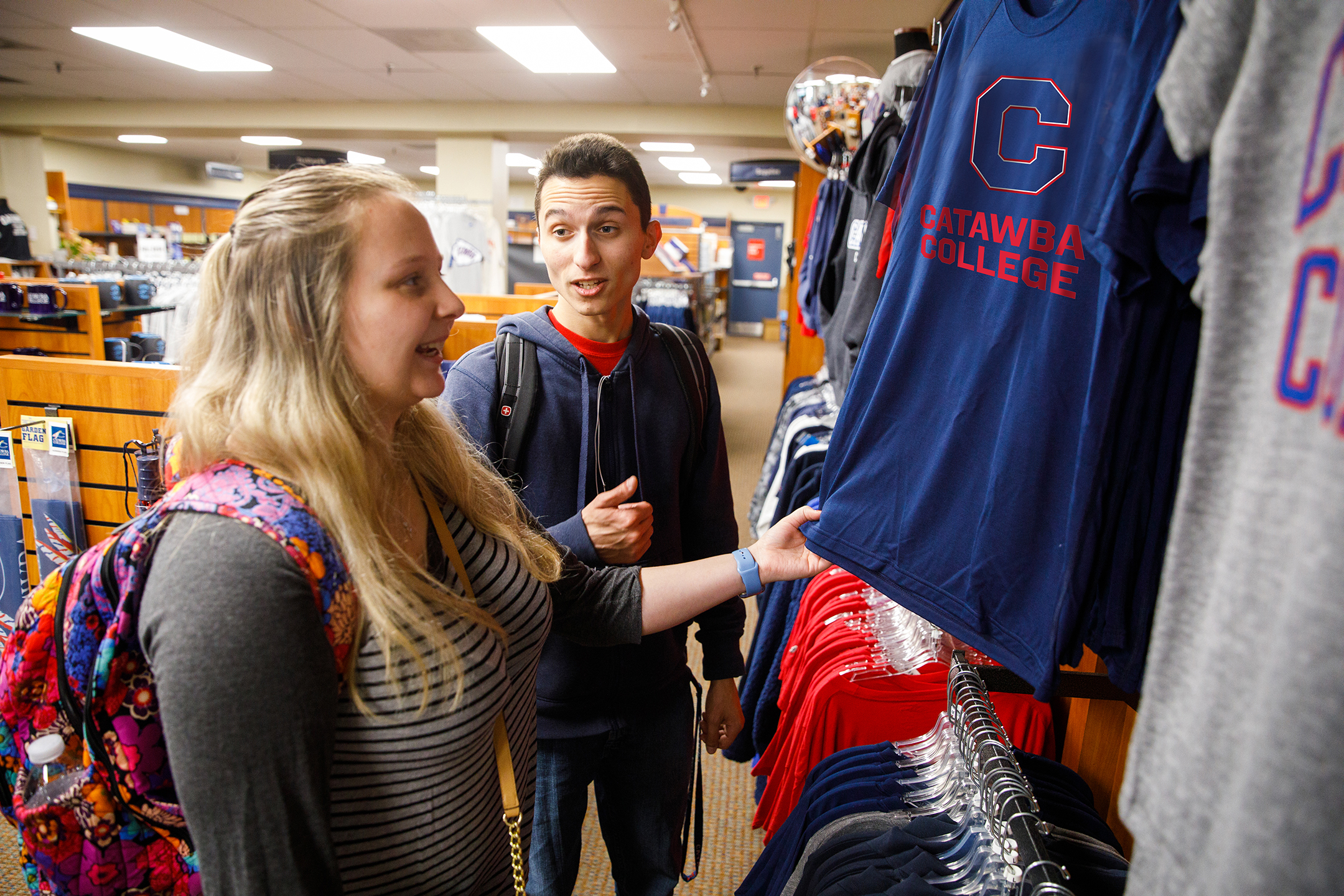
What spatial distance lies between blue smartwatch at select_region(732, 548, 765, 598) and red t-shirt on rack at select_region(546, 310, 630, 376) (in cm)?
A: 50

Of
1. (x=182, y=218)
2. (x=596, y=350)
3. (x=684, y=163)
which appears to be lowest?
(x=596, y=350)

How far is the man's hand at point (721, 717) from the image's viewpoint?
1.74 meters

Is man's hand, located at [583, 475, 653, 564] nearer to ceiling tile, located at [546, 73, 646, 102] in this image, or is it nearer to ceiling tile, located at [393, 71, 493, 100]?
ceiling tile, located at [546, 73, 646, 102]

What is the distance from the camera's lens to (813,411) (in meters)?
3.13

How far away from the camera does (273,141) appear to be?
1244cm

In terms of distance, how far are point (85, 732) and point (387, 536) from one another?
35 cm

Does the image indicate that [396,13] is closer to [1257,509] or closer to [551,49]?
[551,49]

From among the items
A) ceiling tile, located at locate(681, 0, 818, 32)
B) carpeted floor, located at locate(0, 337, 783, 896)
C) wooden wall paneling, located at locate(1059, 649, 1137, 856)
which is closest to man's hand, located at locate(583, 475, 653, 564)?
wooden wall paneling, located at locate(1059, 649, 1137, 856)

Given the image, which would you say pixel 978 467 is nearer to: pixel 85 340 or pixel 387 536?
pixel 387 536

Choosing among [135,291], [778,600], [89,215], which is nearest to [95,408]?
[778,600]

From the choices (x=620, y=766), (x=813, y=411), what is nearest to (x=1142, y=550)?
(x=620, y=766)

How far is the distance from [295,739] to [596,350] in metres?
1.02

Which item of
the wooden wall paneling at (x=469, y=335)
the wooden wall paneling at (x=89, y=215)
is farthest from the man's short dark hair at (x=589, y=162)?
the wooden wall paneling at (x=89, y=215)

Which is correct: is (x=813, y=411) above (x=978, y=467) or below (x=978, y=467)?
below
